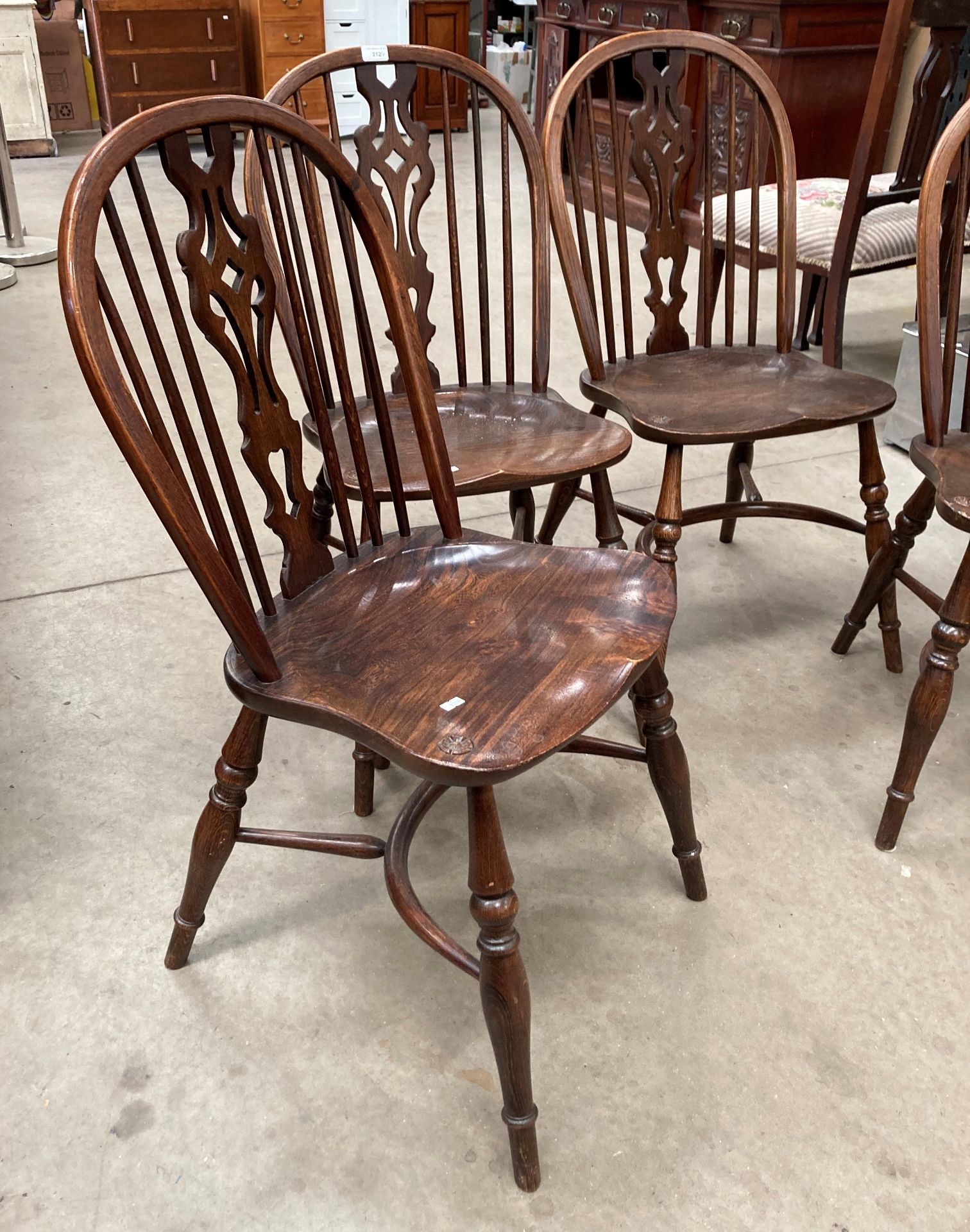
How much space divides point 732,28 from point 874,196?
1.58m

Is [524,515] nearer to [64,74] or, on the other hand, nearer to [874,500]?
[874,500]

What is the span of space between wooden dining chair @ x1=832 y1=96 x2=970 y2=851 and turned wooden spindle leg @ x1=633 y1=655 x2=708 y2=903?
1.11ft

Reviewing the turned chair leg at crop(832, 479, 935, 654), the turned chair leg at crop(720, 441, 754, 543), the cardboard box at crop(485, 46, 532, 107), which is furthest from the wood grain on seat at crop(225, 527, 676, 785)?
the cardboard box at crop(485, 46, 532, 107)

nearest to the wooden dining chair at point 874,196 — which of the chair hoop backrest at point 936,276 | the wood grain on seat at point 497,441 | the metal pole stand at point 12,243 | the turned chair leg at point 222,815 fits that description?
the chair hoop backrest at point 936,276

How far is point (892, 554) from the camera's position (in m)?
1.77

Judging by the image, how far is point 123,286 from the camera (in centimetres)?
402

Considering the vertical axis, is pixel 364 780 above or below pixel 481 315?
below

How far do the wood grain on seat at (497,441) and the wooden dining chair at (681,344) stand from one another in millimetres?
91

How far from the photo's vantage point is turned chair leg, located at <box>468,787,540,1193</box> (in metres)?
1.02

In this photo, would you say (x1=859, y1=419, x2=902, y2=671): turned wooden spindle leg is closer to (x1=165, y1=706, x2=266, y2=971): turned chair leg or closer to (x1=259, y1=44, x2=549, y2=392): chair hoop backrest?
(x1=259, y1=44, x2=549, y2=392): chair hoop backrest

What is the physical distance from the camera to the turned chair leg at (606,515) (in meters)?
1.74

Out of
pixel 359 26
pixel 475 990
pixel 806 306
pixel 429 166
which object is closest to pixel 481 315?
pixel 429 166

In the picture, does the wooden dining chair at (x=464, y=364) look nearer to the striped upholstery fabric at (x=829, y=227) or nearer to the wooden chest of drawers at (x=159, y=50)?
the striped upholstery fabric at (x=829, y=227)

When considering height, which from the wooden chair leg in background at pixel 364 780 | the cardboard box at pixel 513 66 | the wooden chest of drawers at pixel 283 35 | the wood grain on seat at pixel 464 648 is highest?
the wooden chest of drawers at pixel 283 35
